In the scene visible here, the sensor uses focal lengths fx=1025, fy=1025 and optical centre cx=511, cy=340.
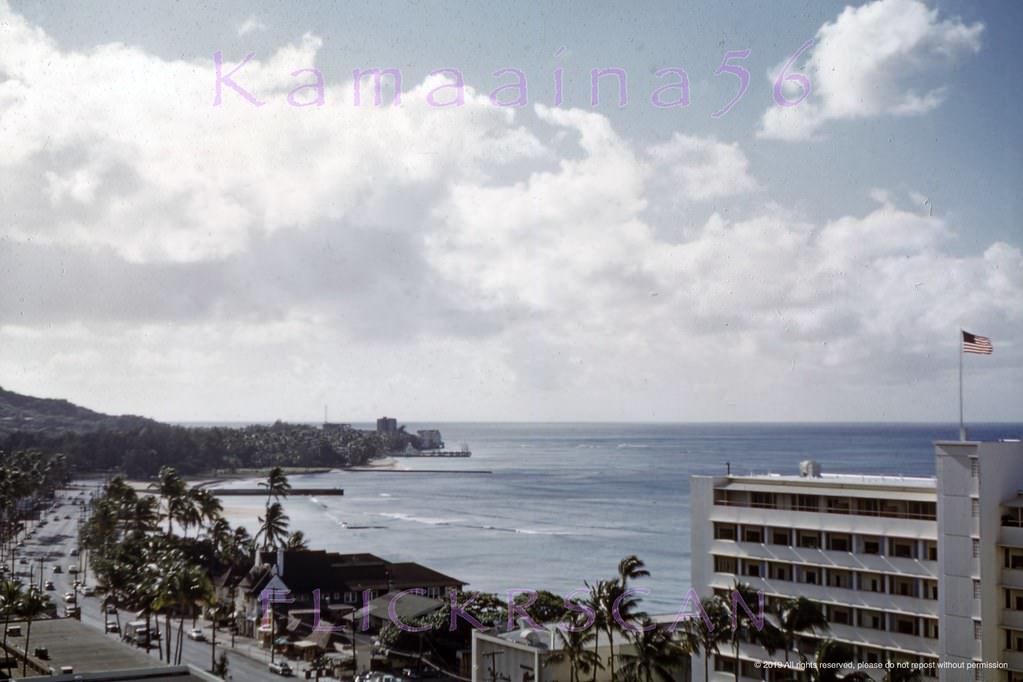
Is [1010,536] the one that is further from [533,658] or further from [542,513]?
[542,513]

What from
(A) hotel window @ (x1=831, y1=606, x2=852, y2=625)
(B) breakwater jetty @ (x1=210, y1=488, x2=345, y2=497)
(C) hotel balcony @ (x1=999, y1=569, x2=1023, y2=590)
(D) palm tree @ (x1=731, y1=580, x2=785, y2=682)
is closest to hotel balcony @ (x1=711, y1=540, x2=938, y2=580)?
(A) hotel window @ (x1=831, y1=606, x2=852, y2=625)

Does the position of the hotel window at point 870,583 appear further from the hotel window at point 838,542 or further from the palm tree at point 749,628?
the palm tree at point 749,628

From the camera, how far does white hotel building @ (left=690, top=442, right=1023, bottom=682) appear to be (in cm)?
2461

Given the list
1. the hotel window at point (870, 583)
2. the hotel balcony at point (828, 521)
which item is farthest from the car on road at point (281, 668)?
the hotel window at point (870, 583)

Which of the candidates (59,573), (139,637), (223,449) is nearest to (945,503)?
(139,637)

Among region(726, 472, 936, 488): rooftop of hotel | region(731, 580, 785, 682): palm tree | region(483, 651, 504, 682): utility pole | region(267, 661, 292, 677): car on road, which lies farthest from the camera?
region(267, 661, 292, 677): car on road

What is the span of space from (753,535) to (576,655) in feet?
21.1

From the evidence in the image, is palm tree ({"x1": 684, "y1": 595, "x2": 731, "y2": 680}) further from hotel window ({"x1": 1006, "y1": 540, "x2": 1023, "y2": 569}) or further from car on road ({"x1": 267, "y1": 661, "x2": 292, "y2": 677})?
car on road ({"x1": 267, "y1": 661, "x2": 292, "y2": 677})

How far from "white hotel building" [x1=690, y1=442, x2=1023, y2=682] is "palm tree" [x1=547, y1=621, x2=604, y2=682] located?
10.3 feet

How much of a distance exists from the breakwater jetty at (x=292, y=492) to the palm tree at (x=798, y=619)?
110 metres

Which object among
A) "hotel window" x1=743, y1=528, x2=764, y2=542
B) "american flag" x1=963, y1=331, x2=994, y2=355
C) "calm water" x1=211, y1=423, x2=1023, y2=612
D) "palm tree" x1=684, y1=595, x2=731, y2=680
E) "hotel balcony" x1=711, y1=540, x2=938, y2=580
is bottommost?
"calm water" x1=211, y1=423, x2=1023, y2=612

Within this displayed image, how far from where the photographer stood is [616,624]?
3109 centimetres

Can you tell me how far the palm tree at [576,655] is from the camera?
3034 cm

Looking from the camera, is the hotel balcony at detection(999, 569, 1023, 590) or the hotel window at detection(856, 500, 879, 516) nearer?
the hotel balcony at detection(999, 569, 1023, 590)
